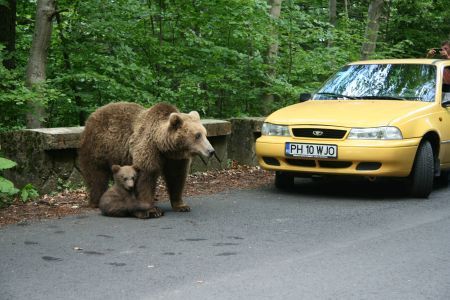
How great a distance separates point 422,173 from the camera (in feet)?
32.3

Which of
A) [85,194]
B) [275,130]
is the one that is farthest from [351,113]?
[85,194]

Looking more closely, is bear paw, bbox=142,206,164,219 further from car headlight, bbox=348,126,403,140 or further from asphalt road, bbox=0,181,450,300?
car headlight, bbox=348,126,403,140

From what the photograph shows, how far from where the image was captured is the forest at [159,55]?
12523mm

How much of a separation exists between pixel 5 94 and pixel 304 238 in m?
4.76

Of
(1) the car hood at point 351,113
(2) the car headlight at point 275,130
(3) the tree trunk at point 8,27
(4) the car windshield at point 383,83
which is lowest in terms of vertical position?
(2) the car headlight at point 275,130

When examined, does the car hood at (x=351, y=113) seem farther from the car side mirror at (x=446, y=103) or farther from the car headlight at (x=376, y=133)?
the car side mirror at (x=446, y=103)

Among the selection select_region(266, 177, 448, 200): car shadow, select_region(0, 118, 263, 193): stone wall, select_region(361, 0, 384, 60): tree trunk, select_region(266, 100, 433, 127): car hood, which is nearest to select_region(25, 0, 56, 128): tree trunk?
select_region(0, 118, 263, 193): stone wall

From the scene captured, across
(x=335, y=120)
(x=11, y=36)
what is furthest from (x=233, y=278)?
(x=11, y=36)

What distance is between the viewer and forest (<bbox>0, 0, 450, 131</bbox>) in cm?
1252

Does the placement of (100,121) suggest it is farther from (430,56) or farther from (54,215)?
(430,56)

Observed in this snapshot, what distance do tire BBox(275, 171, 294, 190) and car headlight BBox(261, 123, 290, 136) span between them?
0.64m

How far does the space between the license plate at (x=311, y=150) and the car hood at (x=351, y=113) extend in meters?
0.31

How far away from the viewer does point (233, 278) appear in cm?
582

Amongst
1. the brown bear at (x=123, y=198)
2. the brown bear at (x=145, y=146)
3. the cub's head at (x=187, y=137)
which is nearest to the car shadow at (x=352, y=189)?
the brown bear at (x=145, y=146)
